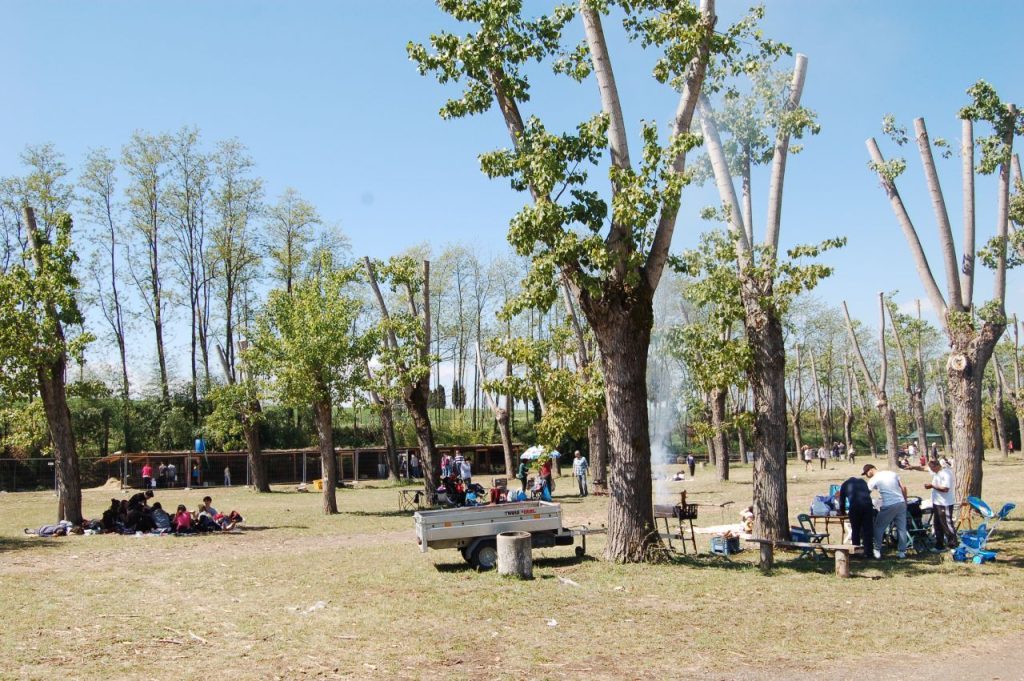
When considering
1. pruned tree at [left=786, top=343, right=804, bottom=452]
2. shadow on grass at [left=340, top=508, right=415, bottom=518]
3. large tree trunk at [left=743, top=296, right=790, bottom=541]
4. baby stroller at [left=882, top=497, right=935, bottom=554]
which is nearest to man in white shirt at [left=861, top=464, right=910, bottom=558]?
baby stroller at [left=882, top=497, right=935, bottom=554]

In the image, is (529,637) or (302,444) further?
(302,444)

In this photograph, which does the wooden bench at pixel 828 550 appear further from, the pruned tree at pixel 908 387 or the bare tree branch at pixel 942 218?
the pruned tree at pixel 908 387

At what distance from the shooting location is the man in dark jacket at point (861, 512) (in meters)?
11.8

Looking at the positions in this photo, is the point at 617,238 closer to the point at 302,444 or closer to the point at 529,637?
the point at 529,637

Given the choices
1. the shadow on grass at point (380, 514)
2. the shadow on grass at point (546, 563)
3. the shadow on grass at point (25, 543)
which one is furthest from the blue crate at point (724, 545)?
the shadow on grass at point (25, 543)

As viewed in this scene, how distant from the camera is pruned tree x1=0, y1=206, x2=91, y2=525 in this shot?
675 inches

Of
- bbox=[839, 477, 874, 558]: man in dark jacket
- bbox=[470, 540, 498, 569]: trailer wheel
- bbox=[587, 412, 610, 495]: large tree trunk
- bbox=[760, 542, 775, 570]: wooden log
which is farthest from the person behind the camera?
bbox=[587, 412, 610, 495]: large tree trunk

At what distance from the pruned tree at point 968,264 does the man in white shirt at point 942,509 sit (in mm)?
1750

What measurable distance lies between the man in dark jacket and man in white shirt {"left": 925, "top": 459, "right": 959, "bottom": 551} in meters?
1.34

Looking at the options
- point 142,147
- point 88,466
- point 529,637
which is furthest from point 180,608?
point 142,147

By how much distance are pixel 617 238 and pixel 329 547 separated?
7.74m

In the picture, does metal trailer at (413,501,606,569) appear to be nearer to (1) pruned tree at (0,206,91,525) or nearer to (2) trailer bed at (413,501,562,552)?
(2) trailer bed at (413,501,562,552)

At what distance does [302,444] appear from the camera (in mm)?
45438

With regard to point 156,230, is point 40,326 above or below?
below
